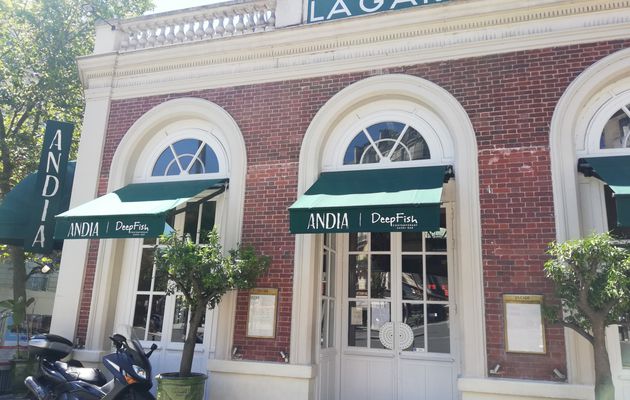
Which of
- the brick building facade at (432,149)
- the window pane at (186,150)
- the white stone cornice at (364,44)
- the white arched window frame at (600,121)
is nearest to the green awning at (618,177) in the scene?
the white arched window frame at (600,121)

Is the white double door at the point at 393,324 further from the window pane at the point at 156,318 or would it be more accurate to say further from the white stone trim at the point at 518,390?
the window pane at the point at 156,318

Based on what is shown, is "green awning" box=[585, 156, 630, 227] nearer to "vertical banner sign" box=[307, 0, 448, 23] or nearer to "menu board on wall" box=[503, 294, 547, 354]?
"menu board on wall" box=[503, 294, 547, 354]

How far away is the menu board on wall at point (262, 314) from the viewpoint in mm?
6414

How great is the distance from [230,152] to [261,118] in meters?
0.73

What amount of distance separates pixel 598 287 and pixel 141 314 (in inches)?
247

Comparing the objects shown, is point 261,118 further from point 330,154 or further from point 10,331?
point 10,331

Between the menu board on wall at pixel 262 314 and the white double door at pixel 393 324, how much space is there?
76 centimetres

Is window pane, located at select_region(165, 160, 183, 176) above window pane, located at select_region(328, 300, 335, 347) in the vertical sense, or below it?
above

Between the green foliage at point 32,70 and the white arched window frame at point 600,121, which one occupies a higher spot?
the green foliage at point 32,70

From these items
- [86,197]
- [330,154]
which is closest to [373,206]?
[330,154]

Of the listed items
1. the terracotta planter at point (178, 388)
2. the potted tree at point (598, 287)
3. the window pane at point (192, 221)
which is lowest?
the terracotta planter at point (178, 388)

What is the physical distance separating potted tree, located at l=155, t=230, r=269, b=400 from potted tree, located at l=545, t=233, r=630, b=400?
368 cm

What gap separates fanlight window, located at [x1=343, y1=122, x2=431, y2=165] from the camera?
6727 mm

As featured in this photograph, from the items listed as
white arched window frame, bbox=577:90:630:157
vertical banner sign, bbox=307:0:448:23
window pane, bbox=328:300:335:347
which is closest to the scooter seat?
window pane, bbox=328:300:335:347
